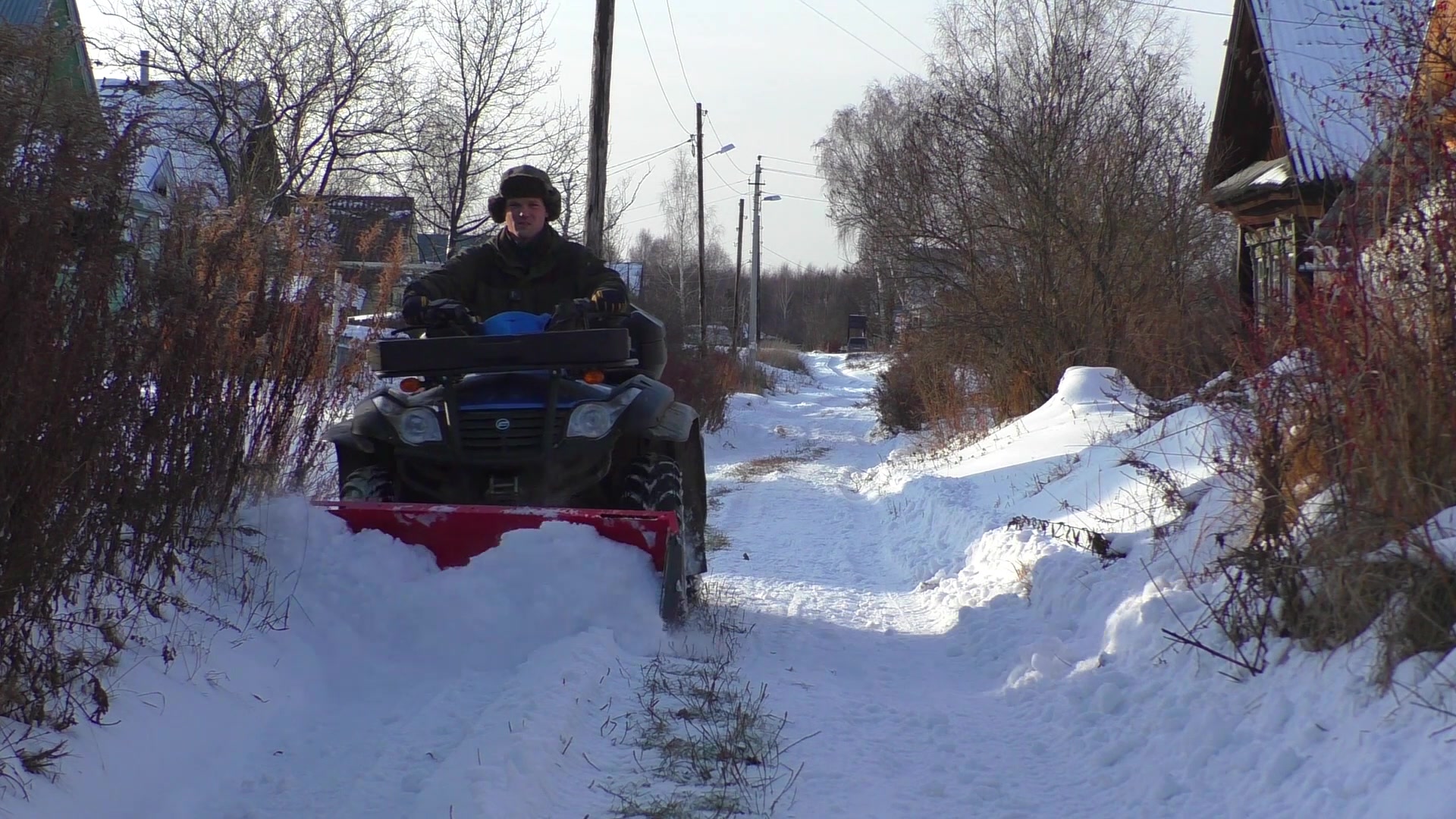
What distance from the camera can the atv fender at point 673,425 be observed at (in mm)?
5486

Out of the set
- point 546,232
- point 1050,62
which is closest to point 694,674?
point 546,232

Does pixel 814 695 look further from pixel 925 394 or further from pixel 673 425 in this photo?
pixel 925 394

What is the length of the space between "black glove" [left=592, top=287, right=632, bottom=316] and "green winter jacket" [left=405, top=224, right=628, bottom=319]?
17.7 inches

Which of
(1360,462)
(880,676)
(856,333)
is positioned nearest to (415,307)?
(880,676)

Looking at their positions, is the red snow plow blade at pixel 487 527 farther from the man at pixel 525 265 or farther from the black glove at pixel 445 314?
the man at pixel 525 265

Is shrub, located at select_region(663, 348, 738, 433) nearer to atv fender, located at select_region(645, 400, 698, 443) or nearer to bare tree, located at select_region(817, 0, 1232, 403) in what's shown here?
bare tree, located at select_region(817, 0, 1232, 403)

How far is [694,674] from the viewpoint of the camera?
4.54 m

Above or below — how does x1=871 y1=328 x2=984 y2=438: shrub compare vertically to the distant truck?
below

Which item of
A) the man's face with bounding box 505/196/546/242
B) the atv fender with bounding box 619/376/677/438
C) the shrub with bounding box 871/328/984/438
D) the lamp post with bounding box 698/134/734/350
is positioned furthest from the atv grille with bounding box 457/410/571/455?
the lamp post with bounding box 698/134/734/350

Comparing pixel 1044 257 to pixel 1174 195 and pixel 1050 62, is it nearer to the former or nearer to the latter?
pixel 1174 195

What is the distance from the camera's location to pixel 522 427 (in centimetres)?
520

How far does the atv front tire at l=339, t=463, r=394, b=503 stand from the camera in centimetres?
542

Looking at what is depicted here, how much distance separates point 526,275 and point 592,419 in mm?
1229

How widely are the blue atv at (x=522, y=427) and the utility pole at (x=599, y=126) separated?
8280 mm
